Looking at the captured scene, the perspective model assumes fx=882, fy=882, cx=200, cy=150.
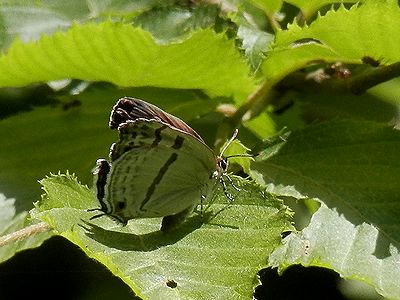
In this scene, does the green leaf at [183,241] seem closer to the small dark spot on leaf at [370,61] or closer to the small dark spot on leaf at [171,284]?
the small dark spot on leaf at [171,284]

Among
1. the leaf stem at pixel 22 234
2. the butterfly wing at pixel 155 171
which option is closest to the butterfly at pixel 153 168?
the butterfly wing at pixel 155 171

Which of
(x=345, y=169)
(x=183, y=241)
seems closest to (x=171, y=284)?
(x=183, y=241)

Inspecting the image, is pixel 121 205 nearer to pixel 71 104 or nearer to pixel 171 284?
pixel 171 284

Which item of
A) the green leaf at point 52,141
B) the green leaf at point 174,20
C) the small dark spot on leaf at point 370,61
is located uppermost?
the small dark spot on leaf at point 370,61

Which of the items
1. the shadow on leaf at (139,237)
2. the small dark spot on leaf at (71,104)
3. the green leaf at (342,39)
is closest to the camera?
the shadow on leaf at (139,237)

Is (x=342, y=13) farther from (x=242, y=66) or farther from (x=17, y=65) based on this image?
(x=17, y=65)
